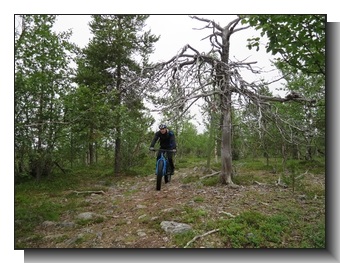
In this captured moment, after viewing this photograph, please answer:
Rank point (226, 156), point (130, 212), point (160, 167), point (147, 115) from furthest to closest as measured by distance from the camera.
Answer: point (226, 156), point (160, 167), point (147, 115), point (130, 212)

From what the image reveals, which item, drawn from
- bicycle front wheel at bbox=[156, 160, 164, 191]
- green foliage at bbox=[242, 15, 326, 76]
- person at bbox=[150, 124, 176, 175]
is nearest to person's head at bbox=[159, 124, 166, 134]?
person at bbox=[150, 124, 176, 175]

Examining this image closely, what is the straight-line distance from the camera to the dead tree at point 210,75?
4.30m

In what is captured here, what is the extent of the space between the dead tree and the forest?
0.02 metres

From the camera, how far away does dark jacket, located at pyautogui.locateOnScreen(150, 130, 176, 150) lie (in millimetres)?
4277

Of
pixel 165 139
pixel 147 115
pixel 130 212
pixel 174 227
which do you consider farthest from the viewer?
pixel 165 139

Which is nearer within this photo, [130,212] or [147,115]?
[130,212]

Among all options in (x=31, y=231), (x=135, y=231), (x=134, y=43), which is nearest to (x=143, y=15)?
(x=134, y=43)

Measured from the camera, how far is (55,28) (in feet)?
12.5

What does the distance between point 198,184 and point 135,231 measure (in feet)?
7.06

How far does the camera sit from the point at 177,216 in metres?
3.54

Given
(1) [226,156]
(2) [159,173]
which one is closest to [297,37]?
(1) [226,156]

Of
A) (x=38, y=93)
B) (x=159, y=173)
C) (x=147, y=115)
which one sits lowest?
(x=159, y=173)

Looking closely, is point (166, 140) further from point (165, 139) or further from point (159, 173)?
point (159, 173)

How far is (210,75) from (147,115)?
154 centimetres
